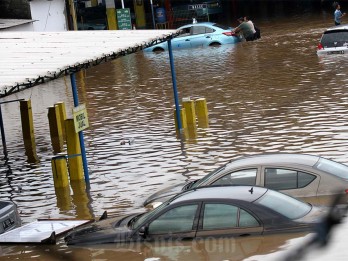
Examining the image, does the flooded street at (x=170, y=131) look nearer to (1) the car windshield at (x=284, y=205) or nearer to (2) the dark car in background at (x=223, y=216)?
(2) the dark car in background at (x=223, y=216)

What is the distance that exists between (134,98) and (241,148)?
9334 millimetres

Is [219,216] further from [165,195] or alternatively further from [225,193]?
[165,195]

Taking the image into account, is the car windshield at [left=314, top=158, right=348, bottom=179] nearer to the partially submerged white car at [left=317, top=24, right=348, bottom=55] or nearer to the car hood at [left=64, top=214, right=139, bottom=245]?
the car hood at [left=64, top=214, right=139, bottom=245]

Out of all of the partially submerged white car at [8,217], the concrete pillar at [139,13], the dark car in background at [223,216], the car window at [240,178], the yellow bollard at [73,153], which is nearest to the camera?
the dark car in background at [223,216]

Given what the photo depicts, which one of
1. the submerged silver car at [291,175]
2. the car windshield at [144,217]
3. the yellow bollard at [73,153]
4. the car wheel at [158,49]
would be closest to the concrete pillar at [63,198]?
the yellow bollard at [73,153]

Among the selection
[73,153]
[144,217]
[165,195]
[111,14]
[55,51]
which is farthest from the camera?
[111,14]

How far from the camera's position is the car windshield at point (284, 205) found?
866cm

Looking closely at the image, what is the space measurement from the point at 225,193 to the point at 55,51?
8775 millimetres

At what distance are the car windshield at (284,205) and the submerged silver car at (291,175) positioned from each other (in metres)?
1.17

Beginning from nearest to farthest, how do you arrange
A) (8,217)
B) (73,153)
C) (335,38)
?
Answer: (8,217)
(73,153)
(335,38)

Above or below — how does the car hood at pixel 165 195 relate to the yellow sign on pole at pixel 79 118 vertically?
below

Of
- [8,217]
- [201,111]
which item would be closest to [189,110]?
[201,111]

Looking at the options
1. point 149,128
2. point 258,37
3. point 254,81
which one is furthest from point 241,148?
point 258,37

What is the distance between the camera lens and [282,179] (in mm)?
10562
